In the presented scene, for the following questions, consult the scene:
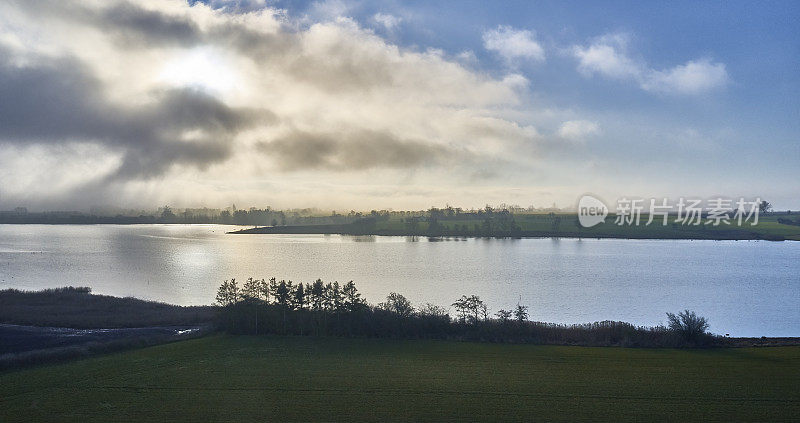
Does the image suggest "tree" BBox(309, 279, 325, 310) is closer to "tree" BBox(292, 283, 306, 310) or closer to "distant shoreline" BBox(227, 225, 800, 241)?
"tree" BBox(292, 283, 306, 310)

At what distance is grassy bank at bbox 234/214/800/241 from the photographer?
11712 centimetres

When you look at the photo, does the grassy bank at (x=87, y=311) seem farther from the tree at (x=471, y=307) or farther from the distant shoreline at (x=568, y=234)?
the distant shoreline at (x=568, y=234)

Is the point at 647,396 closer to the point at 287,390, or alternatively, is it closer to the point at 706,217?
the point at 287,390

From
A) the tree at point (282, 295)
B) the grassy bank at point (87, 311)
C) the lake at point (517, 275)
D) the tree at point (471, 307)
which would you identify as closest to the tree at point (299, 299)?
the tree at point (282, 295)

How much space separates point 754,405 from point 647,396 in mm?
3284

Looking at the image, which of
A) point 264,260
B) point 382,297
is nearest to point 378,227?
point 264,260

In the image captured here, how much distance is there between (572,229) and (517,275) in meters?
76.6

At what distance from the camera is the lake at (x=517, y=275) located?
42.0 metres

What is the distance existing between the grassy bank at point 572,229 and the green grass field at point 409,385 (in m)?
102

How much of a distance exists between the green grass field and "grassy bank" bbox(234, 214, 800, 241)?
102 meters

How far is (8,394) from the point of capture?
19094mm

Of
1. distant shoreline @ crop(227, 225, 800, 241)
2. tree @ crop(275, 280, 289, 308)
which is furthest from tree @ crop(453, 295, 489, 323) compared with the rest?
distant shoreline @ crop(227, 225, 800, 241)

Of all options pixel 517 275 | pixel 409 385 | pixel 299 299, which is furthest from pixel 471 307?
pixel 517 275

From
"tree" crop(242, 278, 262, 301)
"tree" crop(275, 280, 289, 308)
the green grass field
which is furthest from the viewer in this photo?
"tree" crop(242, 278, 262, 301)
